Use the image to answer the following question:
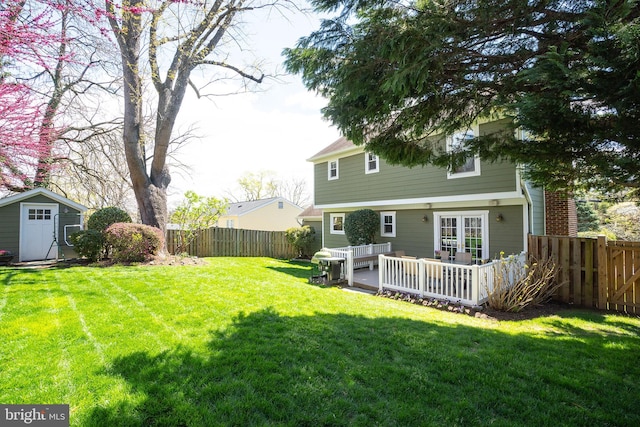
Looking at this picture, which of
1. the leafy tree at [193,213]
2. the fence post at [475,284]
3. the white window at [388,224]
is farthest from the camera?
the leafy tree at [193,213]

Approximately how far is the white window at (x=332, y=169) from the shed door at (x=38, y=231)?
36.9 feet

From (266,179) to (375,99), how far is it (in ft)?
137

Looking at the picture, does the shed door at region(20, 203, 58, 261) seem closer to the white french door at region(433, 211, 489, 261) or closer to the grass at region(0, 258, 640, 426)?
the grass at region(0, 258, 640, 426)

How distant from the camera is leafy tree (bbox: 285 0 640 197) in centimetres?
265

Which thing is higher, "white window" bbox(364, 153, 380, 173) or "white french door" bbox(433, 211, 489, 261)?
"white window" bbox(364, 153, 380, 173)

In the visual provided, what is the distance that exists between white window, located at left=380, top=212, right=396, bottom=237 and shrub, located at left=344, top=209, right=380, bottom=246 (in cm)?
34

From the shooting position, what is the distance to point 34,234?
1158cm

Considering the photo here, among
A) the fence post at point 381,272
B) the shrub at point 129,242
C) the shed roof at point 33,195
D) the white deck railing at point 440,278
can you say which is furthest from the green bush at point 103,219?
the white deck railing at point 440,278

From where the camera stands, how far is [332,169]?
14.6 metres

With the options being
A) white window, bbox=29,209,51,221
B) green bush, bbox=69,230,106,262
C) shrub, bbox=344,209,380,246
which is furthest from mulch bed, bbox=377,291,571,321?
white window, bbox=29,209,51,221

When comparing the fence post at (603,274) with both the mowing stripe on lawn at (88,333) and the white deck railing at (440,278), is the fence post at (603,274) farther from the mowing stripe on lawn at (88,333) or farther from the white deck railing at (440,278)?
the mowing stripe on lawn at (88,333)

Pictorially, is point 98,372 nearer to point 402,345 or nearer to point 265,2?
point 402,345

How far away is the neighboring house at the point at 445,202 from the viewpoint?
29.3ft

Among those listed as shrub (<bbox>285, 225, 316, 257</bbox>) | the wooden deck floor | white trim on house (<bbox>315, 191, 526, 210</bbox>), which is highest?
white trim on house (<bbox>315, 191, 526, 210</bbox>)
